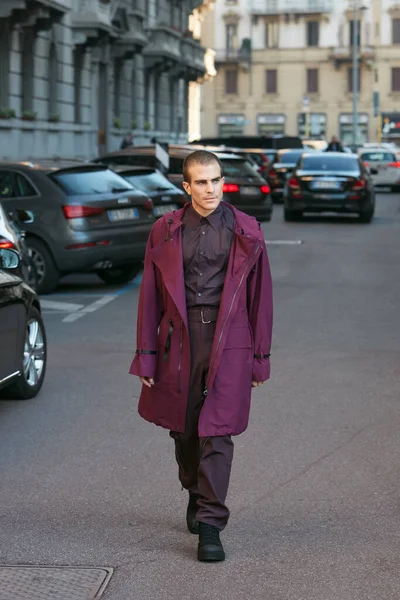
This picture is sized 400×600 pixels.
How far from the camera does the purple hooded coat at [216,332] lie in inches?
220

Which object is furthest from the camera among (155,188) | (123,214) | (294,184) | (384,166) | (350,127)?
(350,127)

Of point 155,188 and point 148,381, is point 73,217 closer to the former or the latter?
point 155,188

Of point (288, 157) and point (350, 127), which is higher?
point (350, 127)

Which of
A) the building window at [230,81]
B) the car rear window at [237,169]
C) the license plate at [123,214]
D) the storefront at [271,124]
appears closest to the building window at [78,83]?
the car rear window at [237,169]

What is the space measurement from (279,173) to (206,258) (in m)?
33.8

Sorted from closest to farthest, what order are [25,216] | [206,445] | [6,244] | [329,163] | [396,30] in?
[206,445] < [6,244] < [25,216] < [329,163] < [396,30]

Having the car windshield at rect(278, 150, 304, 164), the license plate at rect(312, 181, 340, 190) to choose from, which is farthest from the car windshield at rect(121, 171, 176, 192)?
the car windshield at rect(278, 150, 304, 164)

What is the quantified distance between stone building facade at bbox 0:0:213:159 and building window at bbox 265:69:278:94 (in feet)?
126

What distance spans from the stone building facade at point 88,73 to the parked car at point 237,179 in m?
6.37

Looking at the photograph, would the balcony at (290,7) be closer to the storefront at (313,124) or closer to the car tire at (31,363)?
the storefront at (313,124)

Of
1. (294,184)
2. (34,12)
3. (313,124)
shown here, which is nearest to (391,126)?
(313,124)

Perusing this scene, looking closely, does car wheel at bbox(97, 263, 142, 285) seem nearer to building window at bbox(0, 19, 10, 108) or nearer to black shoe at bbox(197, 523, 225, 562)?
black shoe at bbox(197, 523, 225, 562)

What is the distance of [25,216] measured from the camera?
1569 centimetres

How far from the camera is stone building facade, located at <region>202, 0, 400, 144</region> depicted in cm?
9481
